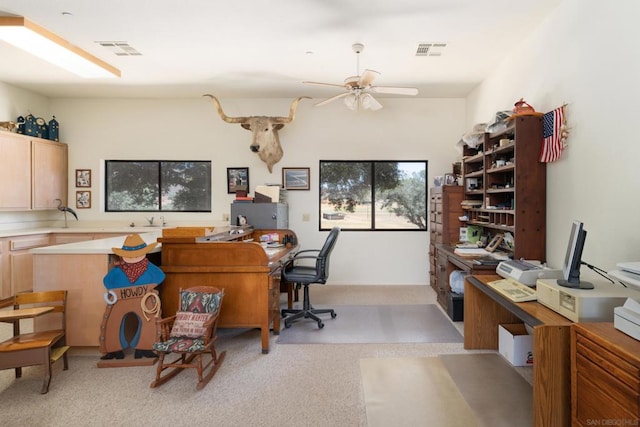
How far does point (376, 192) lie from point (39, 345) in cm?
434

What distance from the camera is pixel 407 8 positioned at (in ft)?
9.02

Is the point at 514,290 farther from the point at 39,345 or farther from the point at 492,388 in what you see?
the point at 39,345

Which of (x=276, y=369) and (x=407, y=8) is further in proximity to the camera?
(x=407, y=8)

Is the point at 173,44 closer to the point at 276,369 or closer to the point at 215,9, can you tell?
the point at 215,9

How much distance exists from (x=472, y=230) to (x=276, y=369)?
2968 millimetres

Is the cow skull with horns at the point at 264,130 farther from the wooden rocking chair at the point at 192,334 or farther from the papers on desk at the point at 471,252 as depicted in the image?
the papers on desk at the point at 471,252

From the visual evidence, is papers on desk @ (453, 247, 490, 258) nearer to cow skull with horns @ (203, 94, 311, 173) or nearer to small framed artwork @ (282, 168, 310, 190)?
small framed artwork @ (282, 168, 310, 190)

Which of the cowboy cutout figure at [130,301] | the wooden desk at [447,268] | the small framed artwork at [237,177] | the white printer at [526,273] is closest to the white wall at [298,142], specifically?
the small framed artwork at [237,177]

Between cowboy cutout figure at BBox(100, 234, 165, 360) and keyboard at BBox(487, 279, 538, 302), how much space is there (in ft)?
8.67

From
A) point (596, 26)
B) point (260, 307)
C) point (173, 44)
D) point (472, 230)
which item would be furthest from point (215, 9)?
point (472, 230)

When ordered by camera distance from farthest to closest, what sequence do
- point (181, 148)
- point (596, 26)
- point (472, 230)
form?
point (181, 148) → point (472, 230) → point (596, 26)

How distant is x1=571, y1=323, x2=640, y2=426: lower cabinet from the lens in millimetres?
1236

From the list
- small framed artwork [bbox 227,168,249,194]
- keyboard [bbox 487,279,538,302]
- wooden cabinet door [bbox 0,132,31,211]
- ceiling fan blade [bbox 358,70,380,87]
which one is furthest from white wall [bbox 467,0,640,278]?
wooden cabinet door [bbox 0,132,31,211]

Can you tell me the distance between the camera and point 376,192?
203 inches
